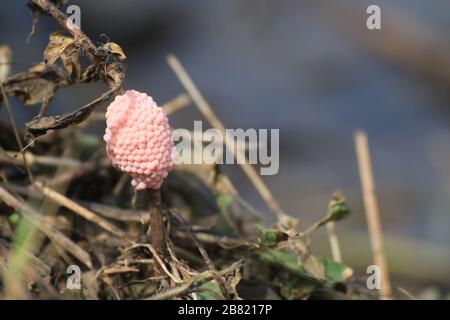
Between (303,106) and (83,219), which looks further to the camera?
(303,106)

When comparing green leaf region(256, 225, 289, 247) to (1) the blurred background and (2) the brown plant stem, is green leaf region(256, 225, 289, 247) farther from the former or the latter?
(1) the blurred background

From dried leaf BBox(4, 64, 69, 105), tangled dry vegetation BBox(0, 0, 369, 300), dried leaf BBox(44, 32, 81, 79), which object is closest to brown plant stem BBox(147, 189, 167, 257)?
tangled dry vegetation BBox(0, 0, 369, 300)

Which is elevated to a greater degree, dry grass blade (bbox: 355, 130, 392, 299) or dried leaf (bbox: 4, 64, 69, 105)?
dried leaf (bbox: 4, 64, 69, 105)

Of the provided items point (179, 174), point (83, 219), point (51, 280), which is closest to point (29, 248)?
point (51, 280)

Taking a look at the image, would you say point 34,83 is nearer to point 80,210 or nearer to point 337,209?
point 80,210

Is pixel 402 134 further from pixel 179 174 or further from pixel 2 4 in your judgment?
pixel 179 174

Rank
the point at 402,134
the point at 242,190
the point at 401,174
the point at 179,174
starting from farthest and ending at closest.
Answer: the point at 402,134, the point at 401,174, the point at 242,190, the point at 179,174

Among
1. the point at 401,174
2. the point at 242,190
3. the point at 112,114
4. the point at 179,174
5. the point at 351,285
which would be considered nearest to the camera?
the point at 112,114

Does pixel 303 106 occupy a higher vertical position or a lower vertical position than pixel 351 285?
higher
